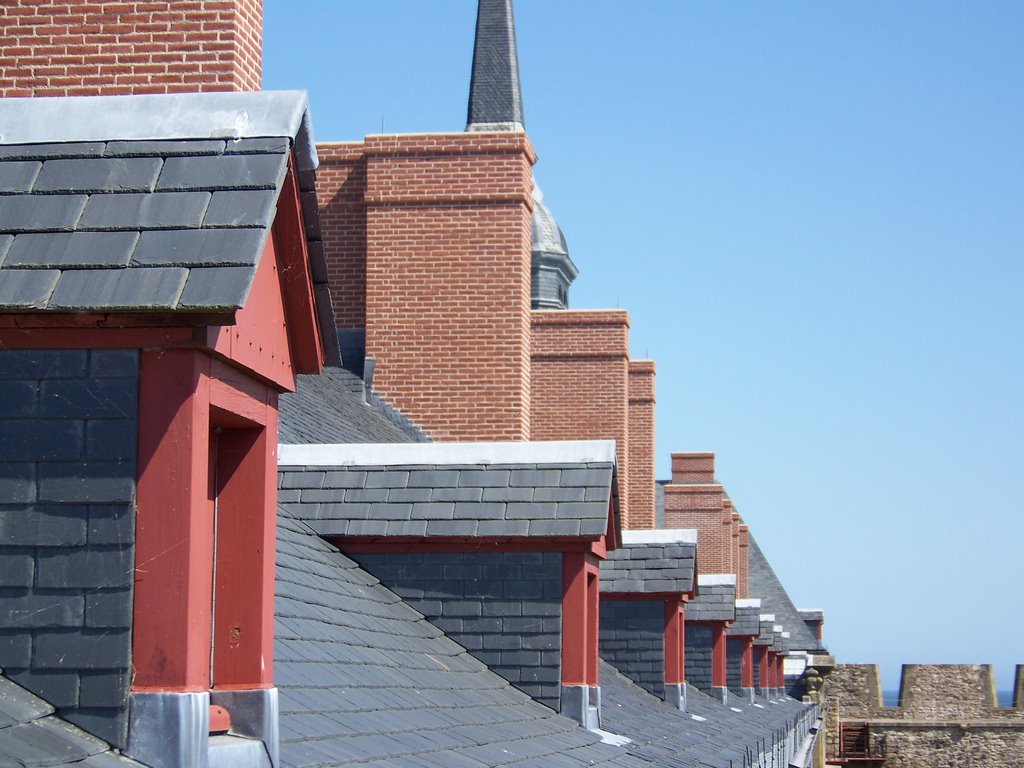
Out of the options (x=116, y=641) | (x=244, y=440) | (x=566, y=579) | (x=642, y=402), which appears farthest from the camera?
(x=642, y=402)

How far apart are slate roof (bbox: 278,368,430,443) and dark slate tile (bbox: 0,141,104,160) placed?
6.14 meters

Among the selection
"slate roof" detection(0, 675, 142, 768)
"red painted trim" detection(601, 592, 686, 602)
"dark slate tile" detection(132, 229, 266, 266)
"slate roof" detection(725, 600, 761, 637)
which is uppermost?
"dark slate tile" detection(132, 229, 266, 266)

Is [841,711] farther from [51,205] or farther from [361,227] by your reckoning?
[51,205]

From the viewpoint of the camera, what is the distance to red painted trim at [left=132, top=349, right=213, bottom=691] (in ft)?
14.7

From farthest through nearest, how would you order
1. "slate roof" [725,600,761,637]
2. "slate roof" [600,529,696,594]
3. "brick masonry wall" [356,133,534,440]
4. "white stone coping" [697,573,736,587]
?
"slate roof" [725,600,761,637], "white stone coping" [697,573,736,587], "brick masonry wall" [356,133,534,440], "slate roof" [600,529,696,594]

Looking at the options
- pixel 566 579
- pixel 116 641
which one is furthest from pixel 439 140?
pixel 116 641

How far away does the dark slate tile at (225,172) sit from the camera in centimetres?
494

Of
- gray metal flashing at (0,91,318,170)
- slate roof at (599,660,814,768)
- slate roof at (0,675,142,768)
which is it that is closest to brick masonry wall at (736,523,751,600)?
slate roof at (599,660,814,768)

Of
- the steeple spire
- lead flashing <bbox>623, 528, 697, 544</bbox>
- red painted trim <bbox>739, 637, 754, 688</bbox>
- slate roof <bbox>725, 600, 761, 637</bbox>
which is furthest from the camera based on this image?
the steeple spire

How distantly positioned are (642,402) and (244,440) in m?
22.1

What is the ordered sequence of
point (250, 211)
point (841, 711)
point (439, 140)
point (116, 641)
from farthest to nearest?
point (841, 711)
point (439, 140)
point (250, 211)
point (116, 641)

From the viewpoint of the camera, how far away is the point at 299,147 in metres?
5.45

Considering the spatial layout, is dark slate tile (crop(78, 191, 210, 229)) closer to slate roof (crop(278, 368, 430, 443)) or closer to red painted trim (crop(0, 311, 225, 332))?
red painted trim (crop(0, 311, 225, 332))

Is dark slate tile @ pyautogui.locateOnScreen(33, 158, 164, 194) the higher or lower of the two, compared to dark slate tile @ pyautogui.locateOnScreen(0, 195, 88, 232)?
higher
